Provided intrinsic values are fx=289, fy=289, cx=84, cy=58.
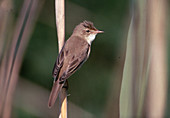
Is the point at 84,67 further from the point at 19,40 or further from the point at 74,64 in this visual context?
the point at 19,40

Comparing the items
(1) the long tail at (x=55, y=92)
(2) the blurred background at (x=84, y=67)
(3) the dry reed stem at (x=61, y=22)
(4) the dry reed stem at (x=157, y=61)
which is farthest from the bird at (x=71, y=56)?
(4) the dry reed stem at (x=157, y=61)

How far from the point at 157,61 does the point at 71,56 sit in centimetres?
120

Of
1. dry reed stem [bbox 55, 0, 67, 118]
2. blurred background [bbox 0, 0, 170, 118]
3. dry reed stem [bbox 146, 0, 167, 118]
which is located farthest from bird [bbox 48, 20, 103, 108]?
dry reed stem [bbox 146, 0, 167, 118]

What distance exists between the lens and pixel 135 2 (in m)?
1.66

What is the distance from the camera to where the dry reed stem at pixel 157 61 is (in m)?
1.55

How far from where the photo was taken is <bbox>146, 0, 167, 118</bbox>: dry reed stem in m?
1.55

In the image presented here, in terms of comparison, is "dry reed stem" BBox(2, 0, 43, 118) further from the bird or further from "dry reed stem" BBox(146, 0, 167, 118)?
"dry reed stem" BBox(146, 0, 167, 118)

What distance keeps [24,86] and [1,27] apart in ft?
4.21

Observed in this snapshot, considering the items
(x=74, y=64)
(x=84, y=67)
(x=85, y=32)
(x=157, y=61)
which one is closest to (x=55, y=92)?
(x=74, y=64)

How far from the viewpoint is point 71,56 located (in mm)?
2680

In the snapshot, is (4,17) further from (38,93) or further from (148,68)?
(38,93)

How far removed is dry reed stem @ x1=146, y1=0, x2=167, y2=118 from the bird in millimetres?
810

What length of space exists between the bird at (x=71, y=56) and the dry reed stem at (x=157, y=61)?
2.66 feet

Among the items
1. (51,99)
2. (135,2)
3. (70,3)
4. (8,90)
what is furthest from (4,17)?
(70,3)
